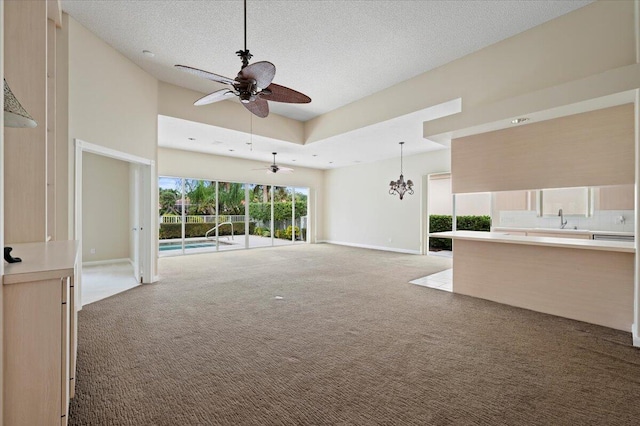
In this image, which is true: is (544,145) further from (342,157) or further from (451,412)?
(342,157)

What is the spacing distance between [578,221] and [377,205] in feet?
17.6

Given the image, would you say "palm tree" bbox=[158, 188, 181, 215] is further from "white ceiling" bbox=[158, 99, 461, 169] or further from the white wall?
the white wall

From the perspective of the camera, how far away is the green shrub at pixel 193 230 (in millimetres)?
8531

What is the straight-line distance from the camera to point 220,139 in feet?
23.1

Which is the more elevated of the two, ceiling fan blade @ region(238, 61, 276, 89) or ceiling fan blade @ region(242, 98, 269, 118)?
ceiling fan blade @ region(242, 98, 269, 118)

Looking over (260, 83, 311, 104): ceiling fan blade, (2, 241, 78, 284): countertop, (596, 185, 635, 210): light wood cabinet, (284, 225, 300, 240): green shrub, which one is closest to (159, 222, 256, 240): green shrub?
(284, 225, 300, 240): green shrub

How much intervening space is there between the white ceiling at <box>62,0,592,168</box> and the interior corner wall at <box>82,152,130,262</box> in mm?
2908

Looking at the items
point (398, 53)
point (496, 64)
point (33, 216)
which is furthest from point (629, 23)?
point (33, 216)

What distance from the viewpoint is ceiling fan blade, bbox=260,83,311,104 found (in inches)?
114

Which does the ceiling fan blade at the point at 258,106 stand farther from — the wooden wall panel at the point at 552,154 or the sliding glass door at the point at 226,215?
the sliding glass door at the point at 226,215

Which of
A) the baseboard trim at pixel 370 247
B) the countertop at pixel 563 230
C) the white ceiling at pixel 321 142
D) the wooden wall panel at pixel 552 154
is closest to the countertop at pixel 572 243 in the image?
the wooden wall panel at pixel 552 154

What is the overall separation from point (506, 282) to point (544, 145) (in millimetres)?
1942

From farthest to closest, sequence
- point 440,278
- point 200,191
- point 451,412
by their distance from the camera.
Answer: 1. point 200,191
2. point 440,278
3. point 451,412

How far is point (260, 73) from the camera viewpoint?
2504 mm
